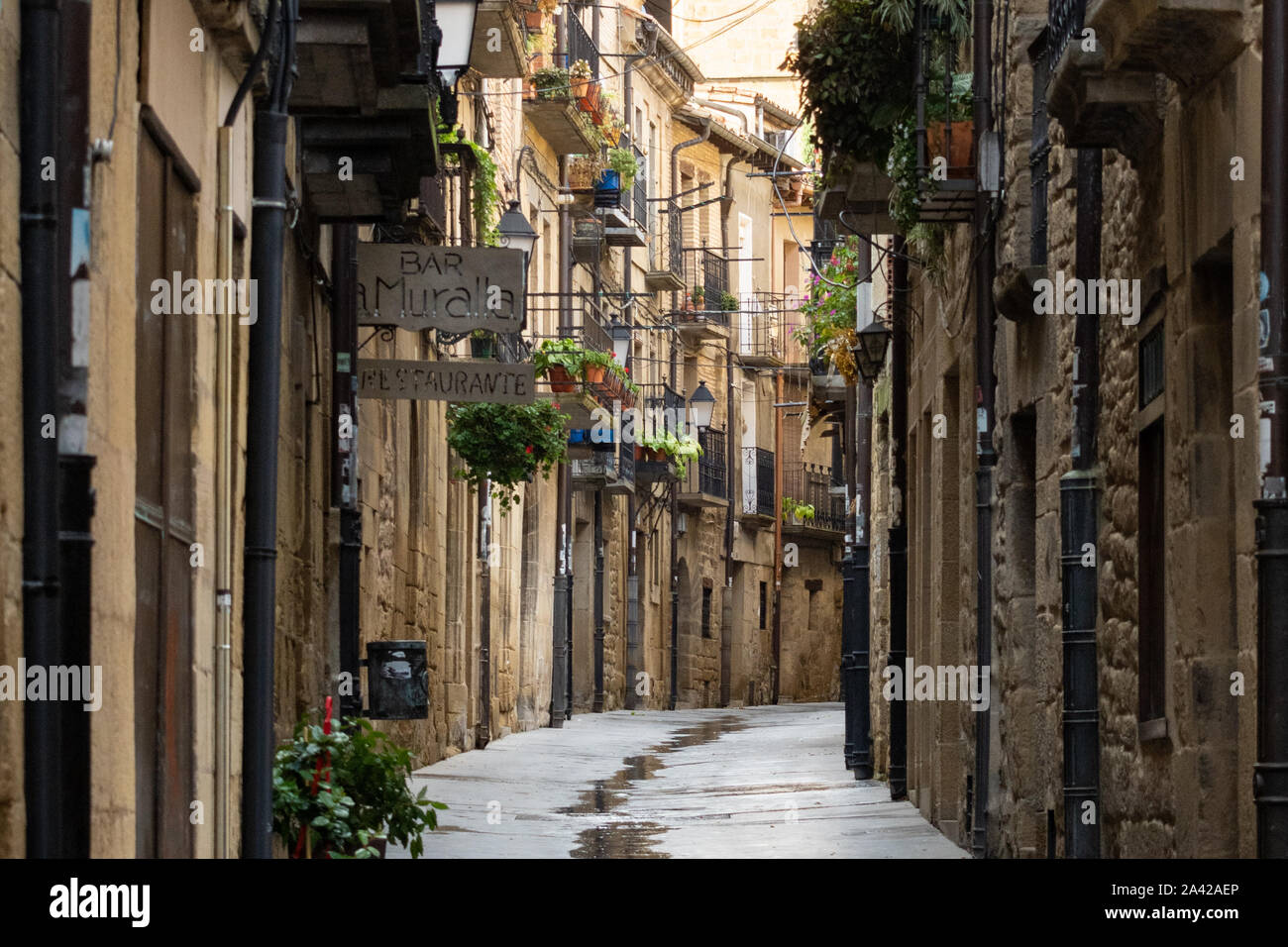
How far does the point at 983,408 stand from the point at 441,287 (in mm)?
3712

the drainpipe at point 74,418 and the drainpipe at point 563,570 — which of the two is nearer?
the drainpipe at point 74,418

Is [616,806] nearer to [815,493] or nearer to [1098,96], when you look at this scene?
[1098,96]

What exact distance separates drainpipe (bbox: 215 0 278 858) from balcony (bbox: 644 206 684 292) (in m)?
35.6

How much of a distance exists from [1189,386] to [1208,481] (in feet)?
1.13

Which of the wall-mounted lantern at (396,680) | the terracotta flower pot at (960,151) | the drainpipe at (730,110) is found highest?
the drainpipe at (730,110)

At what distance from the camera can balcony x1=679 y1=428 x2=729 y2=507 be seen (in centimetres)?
4603

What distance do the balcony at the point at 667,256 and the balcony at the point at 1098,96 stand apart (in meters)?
35.0

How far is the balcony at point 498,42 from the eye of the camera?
21.3 m

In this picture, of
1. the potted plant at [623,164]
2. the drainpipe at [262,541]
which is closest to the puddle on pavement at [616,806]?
the drainpipe at [262,541]

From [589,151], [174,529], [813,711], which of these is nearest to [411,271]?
[174,529]

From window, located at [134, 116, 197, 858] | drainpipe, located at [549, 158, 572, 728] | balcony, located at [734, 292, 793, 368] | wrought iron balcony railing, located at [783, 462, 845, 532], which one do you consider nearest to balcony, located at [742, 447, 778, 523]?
wrought iron balcony railing, located at [783, 462, 845, 532]

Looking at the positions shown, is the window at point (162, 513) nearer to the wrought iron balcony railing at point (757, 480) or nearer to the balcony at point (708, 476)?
the balcony at point (708, 476)

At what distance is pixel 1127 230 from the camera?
352 inches

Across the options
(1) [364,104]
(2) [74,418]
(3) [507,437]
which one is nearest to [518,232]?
(3) [507,437]
